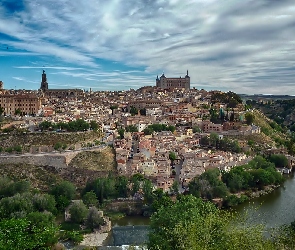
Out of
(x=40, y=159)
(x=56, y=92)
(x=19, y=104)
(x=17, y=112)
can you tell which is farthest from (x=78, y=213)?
(x=56, y=92)

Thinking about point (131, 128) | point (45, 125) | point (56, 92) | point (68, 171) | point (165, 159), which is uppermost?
point (56, 92)

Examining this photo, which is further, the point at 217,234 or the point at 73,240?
the point at 73,240

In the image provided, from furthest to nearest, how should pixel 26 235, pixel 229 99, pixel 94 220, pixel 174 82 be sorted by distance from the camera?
pixel 174 82
pixel 229 99
pixel 94 220
pixel 26 235

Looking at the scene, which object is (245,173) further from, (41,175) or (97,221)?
(41,175)

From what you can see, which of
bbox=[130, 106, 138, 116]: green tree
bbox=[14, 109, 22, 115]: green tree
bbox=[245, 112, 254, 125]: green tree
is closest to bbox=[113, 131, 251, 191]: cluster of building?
bbox=[245, 112, 254, 125]: green tree

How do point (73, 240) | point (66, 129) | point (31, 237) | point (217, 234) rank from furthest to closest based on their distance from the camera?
point (66, 129) → point (73, 240) → point (31, 237) → point (217, 234)

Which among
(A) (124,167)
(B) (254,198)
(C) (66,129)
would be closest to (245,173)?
(B) (254,198)

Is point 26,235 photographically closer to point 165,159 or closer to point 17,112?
point 165,159

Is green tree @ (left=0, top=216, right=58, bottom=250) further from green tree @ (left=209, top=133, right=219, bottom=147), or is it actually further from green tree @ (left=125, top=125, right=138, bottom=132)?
green tree @ (left=209, top=133, right=219, bottom=147)

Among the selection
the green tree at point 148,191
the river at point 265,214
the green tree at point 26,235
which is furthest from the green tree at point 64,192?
the green tree at point 26,235

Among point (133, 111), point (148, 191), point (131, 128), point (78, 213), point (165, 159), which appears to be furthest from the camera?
point (133, 111)
